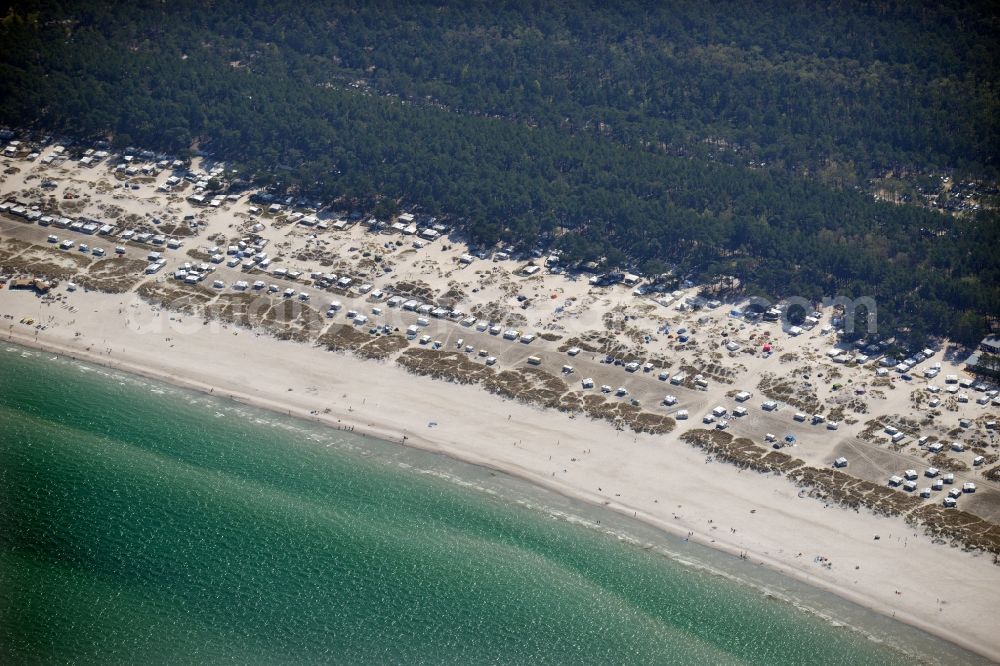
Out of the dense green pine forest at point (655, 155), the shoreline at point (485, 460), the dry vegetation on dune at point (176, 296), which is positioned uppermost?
the dense green pine forest at point (655, 155)

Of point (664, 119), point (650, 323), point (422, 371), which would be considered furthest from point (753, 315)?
point (664, 119)

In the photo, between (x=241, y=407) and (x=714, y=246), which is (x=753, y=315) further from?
(x=241, y=407)

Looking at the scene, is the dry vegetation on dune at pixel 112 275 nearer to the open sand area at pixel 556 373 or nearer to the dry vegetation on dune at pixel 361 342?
the open sand area at pixel 556 373

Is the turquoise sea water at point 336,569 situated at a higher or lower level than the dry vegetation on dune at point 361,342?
lower

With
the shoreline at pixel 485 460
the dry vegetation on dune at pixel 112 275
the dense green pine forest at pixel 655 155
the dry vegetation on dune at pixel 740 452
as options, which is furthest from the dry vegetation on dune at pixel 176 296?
the dry vegetation on dune at pixel 740 452

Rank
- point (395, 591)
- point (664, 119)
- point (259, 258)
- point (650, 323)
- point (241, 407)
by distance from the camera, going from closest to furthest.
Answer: point (395, 591) → point (241, 407) → point (650, 323) → point (259, 258) → point (664, 119)

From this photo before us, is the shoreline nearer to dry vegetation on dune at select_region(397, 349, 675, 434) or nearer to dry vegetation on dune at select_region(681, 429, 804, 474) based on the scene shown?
dry vegetation on dune at select_region(397, 349, 675, 434)
